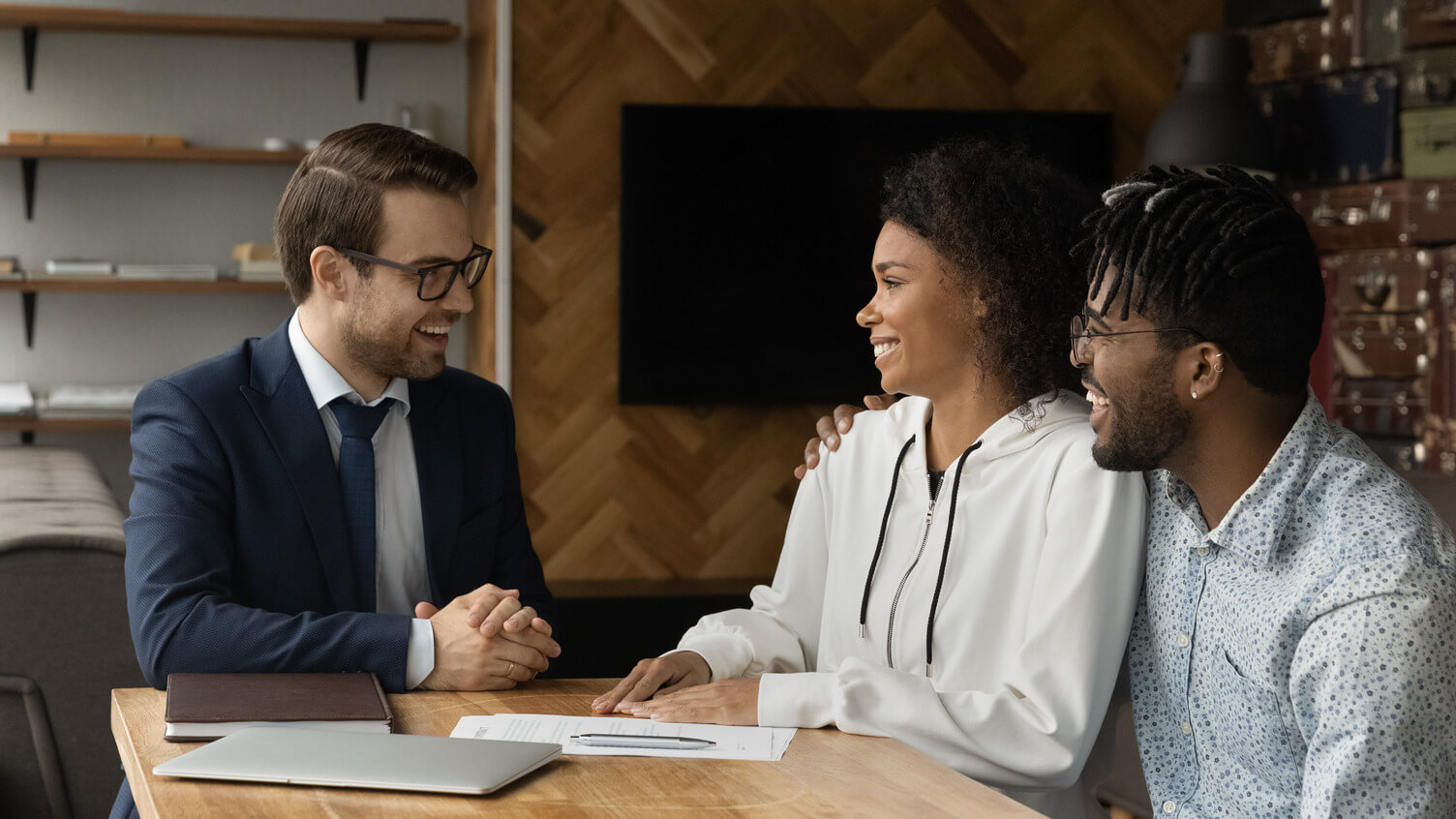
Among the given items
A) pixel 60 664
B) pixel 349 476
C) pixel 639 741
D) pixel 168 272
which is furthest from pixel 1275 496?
pixel 168 272

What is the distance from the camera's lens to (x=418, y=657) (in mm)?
1615

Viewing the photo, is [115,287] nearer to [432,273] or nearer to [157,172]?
[157,172]

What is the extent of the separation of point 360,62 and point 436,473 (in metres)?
3.32

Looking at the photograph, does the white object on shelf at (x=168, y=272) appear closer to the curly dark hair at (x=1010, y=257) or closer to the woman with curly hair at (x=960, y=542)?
the woman with curly hair at (x=960, y=542)

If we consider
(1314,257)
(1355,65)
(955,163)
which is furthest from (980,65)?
(1314,257)

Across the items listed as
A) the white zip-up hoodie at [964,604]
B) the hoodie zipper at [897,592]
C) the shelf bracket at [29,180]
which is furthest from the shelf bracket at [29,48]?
the hoodie zipper at [897,592]

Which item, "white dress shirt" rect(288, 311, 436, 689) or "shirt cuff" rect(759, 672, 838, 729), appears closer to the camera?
"shirt cuff" rect(759, 672, 838, 729)

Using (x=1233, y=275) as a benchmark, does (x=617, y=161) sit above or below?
above

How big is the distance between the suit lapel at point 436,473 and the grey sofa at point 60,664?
24.4 inches

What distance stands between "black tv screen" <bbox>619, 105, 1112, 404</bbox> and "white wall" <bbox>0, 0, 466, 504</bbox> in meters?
0.95

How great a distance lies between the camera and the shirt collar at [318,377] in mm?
1858

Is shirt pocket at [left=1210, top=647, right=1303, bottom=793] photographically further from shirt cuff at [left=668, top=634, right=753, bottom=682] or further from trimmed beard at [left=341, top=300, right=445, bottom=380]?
trimmed beard at [left=341, top=300, right=445, bottom=380]

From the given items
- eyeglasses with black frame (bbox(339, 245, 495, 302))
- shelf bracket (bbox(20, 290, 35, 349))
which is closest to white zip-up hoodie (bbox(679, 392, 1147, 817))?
eyeglasses with black frame (bbox(339, 245, 495, 302))

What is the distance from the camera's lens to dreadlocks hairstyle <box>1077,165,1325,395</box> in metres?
1.40
